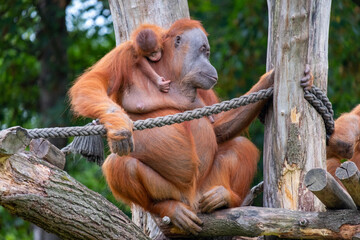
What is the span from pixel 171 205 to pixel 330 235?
3.89 ft

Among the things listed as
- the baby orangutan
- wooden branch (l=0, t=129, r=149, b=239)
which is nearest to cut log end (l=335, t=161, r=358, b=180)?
wooden branch (l=0, t=129, r=149, b=239)

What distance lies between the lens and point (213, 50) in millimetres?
8930

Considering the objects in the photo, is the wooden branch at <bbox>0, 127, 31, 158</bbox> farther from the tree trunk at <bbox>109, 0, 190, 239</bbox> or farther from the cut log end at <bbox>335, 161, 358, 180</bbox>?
the tree trunk at <bbox>109, 0, 190, 239</bbox>

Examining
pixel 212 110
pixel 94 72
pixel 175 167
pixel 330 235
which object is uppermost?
pixel 94 72

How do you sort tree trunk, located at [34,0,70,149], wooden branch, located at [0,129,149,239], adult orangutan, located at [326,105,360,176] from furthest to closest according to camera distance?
tree trunk, located at [34,0,70,149] → adult orangutan, located at [326,105,360,176] → wooden branch, located at [0,129,149,239]

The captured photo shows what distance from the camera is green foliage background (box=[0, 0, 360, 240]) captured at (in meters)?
9.19

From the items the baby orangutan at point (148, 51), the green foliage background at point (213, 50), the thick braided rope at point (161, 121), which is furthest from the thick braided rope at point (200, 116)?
the green foliage background at point (213, 50)

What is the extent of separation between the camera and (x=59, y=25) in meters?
9.79

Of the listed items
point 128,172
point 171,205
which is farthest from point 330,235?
point 128,172

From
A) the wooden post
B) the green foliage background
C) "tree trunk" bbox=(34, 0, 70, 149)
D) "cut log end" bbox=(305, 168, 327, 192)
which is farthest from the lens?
"tree trunk" bbox=(34, 0, 70, 149)

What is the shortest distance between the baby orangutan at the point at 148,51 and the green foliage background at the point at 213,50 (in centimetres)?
422

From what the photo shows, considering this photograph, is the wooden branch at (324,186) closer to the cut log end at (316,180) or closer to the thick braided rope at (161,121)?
the cut log end at (316,180)

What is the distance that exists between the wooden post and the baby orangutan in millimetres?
923

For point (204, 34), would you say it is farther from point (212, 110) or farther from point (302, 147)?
point (302, 147)
